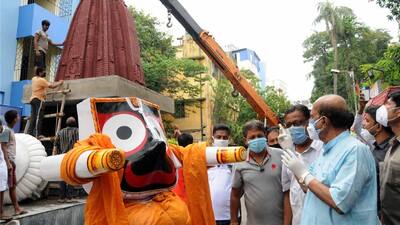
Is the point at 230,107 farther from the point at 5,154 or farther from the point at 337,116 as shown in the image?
the point at 337,116

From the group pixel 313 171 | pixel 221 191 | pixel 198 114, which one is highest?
pixel 198 114

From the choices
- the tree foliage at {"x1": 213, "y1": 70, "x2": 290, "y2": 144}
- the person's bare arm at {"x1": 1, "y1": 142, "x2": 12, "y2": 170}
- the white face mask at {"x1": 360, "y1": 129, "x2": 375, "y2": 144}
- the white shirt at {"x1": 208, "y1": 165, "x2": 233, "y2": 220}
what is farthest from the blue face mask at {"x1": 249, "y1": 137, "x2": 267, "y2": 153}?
the tree foliage at {"x1": 213, "y1": 70, "x2": 290, "y2": 144}

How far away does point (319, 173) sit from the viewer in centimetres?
221

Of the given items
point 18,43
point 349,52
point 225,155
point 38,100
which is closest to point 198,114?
point 349,52

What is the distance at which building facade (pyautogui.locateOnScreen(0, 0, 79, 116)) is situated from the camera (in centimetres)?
1242

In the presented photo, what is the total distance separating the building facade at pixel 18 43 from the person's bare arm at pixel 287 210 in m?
11.1

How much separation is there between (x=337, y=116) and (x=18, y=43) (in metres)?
13.0

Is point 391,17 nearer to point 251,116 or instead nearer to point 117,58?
point 117,58

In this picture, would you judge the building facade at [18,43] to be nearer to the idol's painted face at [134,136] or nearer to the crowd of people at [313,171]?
the crowd of people at [313,171]

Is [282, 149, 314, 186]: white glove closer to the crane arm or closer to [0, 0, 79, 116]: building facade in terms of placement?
the crane arm

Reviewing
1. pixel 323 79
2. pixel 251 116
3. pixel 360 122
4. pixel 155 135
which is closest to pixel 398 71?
pixel 360 122

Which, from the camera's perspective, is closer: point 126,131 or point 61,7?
point 126,131

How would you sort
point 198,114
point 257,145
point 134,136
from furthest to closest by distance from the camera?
point 198,114, point 257,145, point 134,136

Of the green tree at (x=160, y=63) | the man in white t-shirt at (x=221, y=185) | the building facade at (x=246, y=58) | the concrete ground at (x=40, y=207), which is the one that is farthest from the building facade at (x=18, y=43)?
the building facade at (x=246, y=58)
